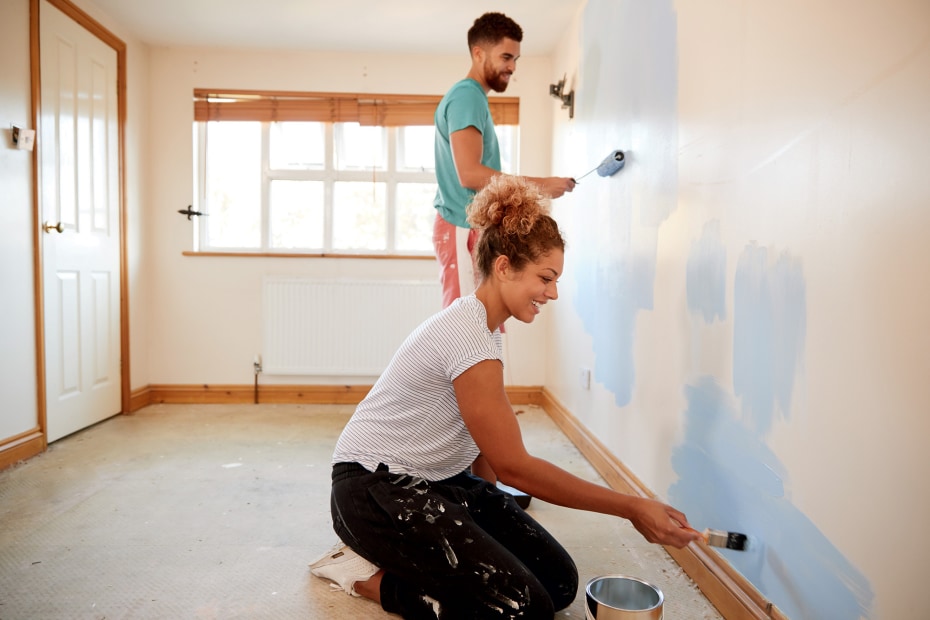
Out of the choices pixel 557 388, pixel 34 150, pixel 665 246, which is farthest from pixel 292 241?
pixel 665 246

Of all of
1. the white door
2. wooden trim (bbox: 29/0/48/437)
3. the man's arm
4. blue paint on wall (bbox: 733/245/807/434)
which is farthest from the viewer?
the white door

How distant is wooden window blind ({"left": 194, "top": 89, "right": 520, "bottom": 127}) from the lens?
394cm

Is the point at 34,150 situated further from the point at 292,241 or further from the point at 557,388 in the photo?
the point at 557,388

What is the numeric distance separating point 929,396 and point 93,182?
11.4 ft

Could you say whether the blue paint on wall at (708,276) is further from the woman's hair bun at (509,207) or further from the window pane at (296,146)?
the window pane at (296,146)

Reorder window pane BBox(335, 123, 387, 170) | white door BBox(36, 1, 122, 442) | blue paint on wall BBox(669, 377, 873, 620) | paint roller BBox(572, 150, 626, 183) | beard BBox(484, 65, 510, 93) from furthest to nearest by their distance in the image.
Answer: window pane BBox(335, 123, 387, 170) < white door BBox(36, 1, 122, 442) < paint roller BBox(572, 150, 626, 183) < beard BBox(484, 65, 510, 93) < blue paint on wall BBox(669, 377, 873, 620)

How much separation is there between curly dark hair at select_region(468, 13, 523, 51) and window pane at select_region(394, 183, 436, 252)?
1.99m

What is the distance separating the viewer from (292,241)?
161 inches

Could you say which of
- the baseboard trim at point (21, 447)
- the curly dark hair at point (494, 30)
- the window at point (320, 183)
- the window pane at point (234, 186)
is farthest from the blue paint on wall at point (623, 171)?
the baseboard trim at point (21, 447)

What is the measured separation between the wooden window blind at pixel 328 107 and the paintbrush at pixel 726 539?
3.02 m

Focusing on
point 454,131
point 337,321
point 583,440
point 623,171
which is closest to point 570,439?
point 583,440

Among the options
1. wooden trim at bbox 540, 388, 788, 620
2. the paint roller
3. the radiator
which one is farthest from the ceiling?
wooden trim at bbox 540, 388, 788, 620

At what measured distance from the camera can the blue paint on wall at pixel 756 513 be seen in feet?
3.80

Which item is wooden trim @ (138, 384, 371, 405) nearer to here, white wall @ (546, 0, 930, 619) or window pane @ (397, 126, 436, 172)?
window pane @ (397, 126, 436, 172)
